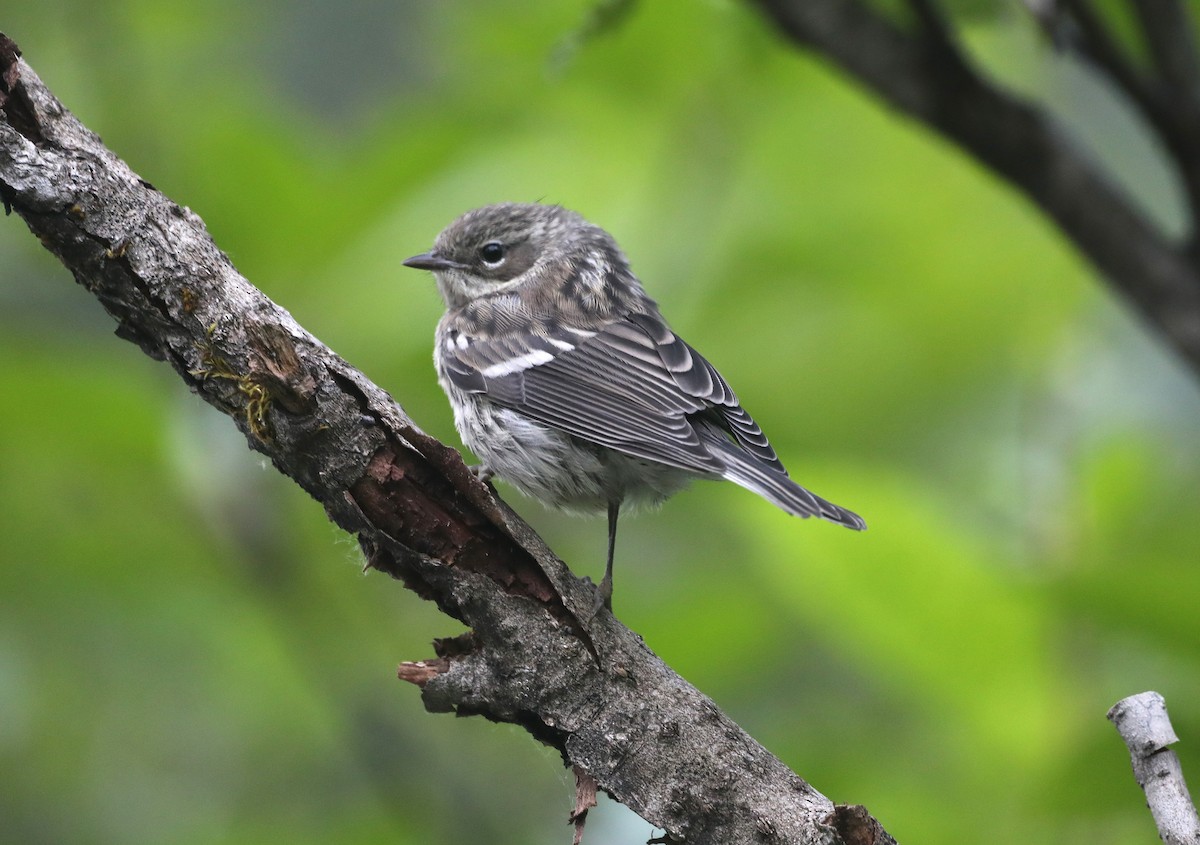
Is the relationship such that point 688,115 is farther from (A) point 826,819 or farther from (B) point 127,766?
(B) point 127,766

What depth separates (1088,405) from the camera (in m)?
5.20

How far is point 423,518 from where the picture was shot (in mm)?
2936

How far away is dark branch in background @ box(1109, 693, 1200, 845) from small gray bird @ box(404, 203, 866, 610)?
3.51 feet

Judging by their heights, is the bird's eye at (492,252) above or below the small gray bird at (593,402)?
above

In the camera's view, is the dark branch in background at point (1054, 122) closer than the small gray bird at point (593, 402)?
No

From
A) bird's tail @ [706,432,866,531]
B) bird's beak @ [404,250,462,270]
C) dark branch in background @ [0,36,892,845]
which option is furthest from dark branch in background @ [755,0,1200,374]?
dark branch in background @ [0,36,892,845]

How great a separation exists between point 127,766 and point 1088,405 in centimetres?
442

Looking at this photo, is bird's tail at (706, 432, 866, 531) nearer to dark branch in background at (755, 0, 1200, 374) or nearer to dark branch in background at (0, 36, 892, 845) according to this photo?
dark branch in background at (0, 36, 892, 845)

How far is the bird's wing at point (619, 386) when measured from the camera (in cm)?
432

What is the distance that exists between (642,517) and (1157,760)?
3.72m

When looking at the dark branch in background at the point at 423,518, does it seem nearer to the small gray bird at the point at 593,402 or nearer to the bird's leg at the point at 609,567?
the bird's leg at the point at 609,567

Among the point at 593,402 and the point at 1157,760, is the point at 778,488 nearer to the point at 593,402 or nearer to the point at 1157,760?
the point at 593,402

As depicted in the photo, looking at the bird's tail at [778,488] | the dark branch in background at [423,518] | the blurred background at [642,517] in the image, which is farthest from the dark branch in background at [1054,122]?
the dark branch in background at [423,518]

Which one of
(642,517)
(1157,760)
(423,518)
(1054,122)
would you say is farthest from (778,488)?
(642,517)
